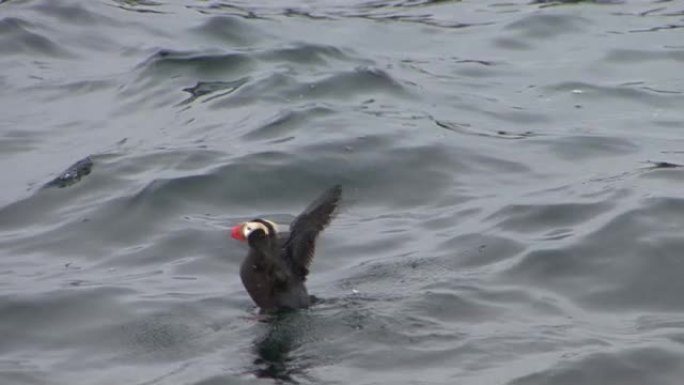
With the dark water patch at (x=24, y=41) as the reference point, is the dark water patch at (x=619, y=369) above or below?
below

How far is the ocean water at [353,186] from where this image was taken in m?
9.70

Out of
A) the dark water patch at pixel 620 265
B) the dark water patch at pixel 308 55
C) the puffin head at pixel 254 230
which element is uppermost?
the puffin head at pixel 254 230

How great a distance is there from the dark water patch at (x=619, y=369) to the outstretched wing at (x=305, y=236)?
2.01 meters

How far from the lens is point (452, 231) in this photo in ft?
38.8

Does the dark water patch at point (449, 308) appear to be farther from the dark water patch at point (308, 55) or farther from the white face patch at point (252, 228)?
the dark water patch at point (308, 55)

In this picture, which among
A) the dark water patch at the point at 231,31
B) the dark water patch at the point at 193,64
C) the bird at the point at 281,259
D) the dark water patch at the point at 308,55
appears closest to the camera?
the bird at the point at 281,259

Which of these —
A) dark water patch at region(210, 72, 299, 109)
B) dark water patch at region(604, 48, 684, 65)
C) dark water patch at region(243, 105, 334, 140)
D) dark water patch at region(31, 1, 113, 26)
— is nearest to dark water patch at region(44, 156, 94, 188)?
dark water patch at region(243, 105, 334, 140)

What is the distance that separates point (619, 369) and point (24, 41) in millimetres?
10921

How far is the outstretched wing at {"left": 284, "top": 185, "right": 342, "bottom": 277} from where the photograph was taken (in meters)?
10.5

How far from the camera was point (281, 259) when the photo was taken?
10422 millimetres

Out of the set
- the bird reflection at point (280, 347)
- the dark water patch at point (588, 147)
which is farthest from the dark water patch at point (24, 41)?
the bird reflection at point (280, 347)

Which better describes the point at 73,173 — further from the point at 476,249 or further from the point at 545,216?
the point at 545,216

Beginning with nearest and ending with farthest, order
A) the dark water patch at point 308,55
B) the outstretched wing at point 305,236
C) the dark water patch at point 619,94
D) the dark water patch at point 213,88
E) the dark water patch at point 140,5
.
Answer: the outstretched wing at point 305,236 < the dark water patch at point 619,94 < the dark water patch at point 213,88 < the dark water patch at point 308,55 < the dark water patch at point 140,5

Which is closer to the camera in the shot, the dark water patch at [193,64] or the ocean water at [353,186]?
the ocean water at [353,186]
